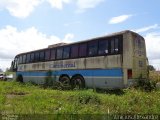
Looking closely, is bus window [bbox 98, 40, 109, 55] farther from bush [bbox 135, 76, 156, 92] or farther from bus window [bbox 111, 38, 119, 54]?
bush [bbox 135, 76, 156, 92]

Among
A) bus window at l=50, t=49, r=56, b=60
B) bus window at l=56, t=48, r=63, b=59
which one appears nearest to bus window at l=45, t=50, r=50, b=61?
bus window at l=50, t=49, r=56, b=60

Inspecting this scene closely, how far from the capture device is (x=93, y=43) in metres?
15.6

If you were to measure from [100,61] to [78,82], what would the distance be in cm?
258

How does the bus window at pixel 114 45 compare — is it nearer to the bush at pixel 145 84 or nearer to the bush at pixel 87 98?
the bush at pixel 145 84

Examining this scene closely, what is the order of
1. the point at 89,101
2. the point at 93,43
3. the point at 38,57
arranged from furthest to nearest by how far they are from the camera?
1. the point at 38,57
2. the point at 93,43
3. the point at 89,101

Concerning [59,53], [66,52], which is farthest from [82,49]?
[59,53]

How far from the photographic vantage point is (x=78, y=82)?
16.5 meters

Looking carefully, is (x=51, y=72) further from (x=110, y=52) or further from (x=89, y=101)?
(x=89, y=101)

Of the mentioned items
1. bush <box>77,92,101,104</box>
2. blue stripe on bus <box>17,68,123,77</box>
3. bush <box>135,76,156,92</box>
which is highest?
blue stripe on bus <box>17,68,123,77</box>

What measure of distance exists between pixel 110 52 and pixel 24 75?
1218 cm

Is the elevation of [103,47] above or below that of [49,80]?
above

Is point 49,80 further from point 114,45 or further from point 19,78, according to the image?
point 114,45

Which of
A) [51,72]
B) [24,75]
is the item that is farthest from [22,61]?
[51,72]

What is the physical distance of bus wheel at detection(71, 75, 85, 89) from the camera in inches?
635
